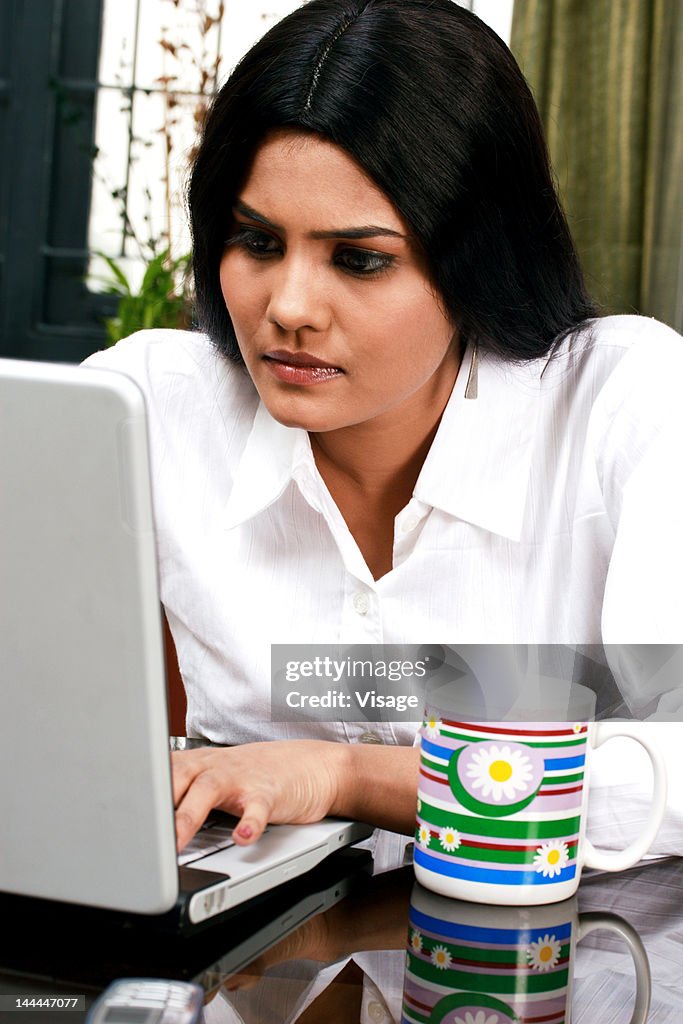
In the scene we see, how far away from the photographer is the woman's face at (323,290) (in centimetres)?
106

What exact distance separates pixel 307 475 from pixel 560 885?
59 centimetres

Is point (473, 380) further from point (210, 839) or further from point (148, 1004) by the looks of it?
point (148, 1004)

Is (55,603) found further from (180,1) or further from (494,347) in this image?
(180,1)

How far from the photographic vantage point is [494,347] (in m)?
1.27

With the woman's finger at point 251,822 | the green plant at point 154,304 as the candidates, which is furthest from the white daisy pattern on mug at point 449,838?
the green plant at point 154,304

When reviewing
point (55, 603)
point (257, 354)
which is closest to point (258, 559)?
point (257, 354)

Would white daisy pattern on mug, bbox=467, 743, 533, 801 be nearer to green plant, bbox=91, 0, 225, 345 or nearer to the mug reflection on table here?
the mug reflection on table

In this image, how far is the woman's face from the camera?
1.06 metres

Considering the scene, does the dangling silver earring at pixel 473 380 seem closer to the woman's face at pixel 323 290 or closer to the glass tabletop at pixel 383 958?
the woman's face at pixel 323 290

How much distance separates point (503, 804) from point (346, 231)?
0.51 m

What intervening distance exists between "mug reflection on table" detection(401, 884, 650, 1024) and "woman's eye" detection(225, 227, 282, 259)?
57 centimetres

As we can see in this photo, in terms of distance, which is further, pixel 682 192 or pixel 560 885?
pixel 682 192

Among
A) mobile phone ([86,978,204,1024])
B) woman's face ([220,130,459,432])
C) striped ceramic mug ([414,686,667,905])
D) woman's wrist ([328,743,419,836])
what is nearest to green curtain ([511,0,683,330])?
woman's face ([220,130,459,432])

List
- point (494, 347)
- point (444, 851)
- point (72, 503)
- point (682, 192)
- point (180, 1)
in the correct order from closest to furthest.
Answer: point (72, 503) < point (444, 851) < point (494, 347) < point (682, 192) < point (180, 1)
